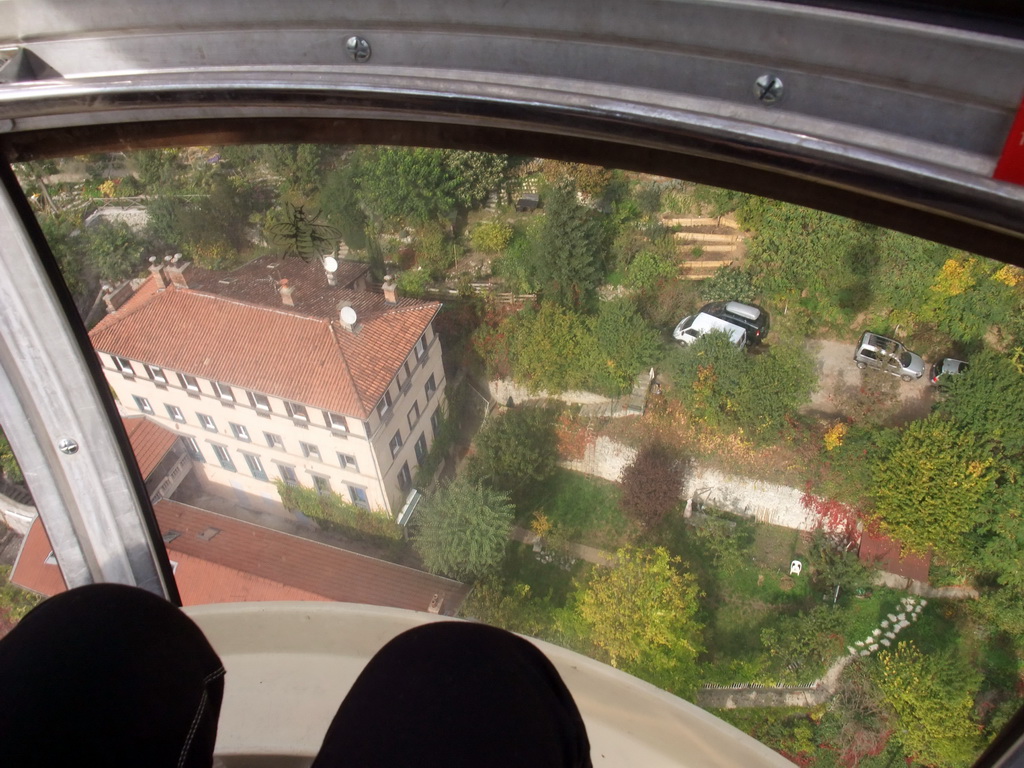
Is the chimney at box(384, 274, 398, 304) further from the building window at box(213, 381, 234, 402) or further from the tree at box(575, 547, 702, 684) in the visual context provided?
the tree at box(575, 547, 702, 684)

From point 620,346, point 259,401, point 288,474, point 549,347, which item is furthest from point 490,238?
point 288,474

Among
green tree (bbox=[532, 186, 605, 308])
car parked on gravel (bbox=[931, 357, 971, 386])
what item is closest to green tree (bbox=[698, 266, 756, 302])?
green tree (bbox=[532, 186, 605, 308])

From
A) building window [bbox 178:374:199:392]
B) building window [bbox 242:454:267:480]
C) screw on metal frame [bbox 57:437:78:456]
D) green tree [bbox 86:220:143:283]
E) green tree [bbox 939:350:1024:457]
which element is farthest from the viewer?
building window [bbox 242:454:267:480]

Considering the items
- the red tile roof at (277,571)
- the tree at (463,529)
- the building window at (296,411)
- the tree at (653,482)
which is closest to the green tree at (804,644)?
the tree at (653,482)

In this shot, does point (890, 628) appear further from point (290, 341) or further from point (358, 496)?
point (290, 341)

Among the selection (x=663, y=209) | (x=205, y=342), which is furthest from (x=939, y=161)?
(x=205, y=342)

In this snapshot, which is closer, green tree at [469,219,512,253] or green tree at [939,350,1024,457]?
green tree at [939,350,1024,457]

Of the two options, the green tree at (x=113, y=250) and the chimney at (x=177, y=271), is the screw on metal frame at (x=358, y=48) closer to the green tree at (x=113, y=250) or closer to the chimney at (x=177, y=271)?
the green tree at (x=113, y=250)

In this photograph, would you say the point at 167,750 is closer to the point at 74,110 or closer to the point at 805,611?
the point at 74,110
